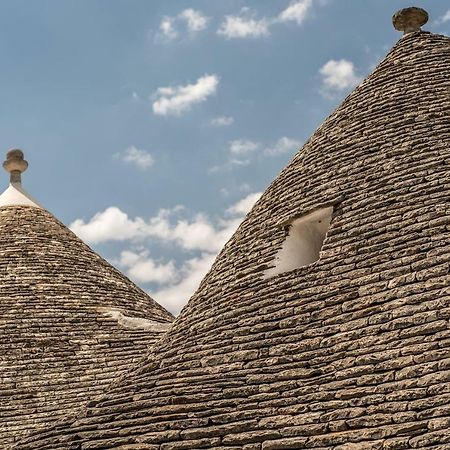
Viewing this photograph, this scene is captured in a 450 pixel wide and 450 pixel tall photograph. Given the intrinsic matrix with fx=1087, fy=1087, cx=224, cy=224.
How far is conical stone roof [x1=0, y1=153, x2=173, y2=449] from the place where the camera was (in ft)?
36.3

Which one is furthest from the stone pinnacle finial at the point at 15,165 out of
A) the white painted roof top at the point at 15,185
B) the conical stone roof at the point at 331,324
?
the conical stone roof at the point at 331,324

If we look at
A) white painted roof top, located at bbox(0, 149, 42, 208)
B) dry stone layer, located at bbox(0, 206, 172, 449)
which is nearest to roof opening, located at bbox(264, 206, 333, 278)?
dry stone layer, located at bbox(0, 206, 172, 449)

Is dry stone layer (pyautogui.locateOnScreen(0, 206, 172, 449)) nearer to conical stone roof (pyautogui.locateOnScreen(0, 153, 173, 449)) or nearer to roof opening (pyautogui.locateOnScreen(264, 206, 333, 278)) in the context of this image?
conical stone roof (pyautogui.locateOnScreen(0, 153, 173, 449))

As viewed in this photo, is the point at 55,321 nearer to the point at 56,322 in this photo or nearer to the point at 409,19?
the point at 56,322

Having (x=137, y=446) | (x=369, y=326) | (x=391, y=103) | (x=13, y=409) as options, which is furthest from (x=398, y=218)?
(x=13, y=409)

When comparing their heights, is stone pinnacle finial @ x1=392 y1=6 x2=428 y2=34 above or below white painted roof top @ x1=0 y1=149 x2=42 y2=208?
below

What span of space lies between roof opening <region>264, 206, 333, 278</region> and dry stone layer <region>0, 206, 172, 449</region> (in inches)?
115

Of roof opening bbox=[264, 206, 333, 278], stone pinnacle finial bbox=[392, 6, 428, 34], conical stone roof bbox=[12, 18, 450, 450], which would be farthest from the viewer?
stone pinnacle finial bbox=[392, 6, 428, 34]

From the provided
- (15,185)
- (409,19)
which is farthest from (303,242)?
(15,185)

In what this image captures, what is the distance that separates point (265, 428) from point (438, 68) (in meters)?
4.60

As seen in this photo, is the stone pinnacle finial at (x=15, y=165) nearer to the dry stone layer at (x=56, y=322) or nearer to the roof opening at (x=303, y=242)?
the dry stone layer at (x=56, y=322)

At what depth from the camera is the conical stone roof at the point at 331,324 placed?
22.3ft

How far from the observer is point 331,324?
7703mm

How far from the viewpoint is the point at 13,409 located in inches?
426
